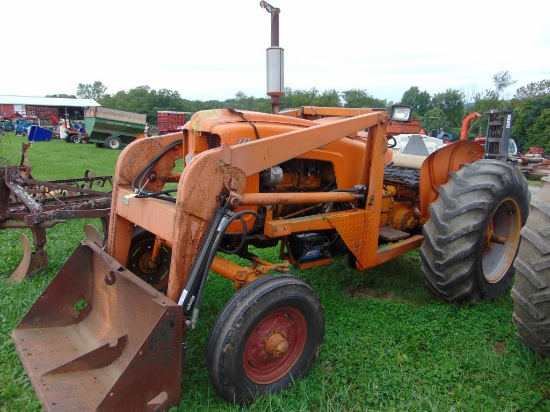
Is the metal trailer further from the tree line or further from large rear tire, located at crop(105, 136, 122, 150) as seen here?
the tree line

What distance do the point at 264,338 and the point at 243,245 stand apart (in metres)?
0.73

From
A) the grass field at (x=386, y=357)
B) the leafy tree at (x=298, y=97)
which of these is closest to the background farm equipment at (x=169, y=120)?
the leafy tree at (x=298, y=97)

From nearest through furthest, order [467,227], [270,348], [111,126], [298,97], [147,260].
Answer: [270,348], [467,227], [147,260], [111,126], [298,97]

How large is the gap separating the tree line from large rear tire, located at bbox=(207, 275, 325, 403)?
564 centimetres

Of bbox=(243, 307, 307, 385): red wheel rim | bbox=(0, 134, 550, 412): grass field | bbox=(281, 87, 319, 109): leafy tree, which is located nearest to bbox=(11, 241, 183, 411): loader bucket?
bbox=(0, 134, 550, 412): grass field

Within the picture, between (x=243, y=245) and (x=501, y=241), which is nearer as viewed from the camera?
(x=243, y=245)

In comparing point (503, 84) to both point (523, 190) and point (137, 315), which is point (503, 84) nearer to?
point (523, 190)

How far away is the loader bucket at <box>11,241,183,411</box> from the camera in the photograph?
234 cm

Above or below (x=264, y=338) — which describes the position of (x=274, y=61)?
above

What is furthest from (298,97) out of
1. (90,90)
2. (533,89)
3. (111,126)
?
(90,90)

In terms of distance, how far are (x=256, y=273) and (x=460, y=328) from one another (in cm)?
188

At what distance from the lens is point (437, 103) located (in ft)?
150

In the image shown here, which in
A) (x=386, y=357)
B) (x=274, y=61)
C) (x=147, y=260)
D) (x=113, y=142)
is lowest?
(x=113, y=142)

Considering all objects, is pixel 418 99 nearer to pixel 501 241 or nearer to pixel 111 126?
pixel 111 126
